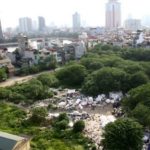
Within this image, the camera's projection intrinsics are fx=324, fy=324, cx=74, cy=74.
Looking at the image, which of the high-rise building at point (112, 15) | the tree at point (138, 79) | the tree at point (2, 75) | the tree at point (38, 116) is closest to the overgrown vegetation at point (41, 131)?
the tree at point (38, 116)

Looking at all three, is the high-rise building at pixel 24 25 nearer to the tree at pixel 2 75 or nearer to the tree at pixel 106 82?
the tree at pixel 2 75

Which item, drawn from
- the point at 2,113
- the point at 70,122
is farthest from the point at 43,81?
the point at 70,122

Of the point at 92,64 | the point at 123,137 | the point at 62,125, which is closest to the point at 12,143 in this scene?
the point at 123,137

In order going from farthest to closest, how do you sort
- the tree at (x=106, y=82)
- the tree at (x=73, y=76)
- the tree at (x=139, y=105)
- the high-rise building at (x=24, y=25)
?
the high-rise building at (x=24, y=25)
the tree at (x=73, y=76)
the tree at (x=106, y=82)
the tree at (x=139, y=105)

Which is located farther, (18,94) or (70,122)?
(18,94)

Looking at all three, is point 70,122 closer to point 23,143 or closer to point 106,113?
point 106,113

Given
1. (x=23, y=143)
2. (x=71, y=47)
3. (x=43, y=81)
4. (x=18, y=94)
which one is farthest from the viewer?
(x=71, y=47)

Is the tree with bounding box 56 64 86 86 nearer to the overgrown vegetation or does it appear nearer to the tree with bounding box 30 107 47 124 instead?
the overgrown vegetation
